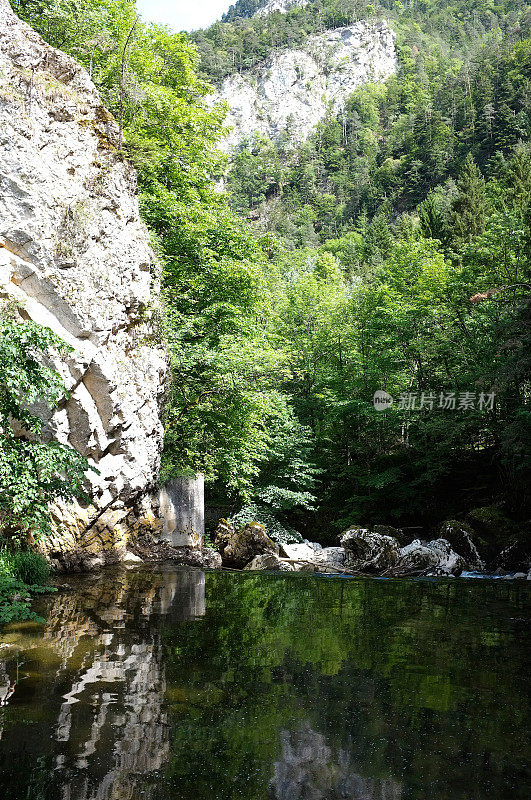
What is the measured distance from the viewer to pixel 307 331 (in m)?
28.1

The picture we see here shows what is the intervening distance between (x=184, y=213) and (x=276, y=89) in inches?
5562

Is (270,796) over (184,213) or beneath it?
beneath

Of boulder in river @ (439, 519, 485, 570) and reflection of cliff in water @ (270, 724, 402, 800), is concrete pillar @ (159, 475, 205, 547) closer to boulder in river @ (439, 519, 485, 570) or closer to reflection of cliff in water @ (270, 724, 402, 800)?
boulder in river @ (439, 519, 485, 570)

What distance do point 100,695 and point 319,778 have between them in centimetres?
199

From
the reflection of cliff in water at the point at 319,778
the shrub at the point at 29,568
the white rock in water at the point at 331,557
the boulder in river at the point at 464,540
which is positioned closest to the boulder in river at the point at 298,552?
the white rock in water at the point at 331,557

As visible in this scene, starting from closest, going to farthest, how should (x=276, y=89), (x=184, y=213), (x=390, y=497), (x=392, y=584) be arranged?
1. (x=392, y=584)
2. (x=184, y=213)
3. (x=390, y=497)
4. (x=276, y=89)

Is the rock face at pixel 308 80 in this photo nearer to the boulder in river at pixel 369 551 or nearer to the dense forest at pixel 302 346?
the dense forest at pixel 302 346

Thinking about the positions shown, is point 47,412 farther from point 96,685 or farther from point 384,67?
point 384,67

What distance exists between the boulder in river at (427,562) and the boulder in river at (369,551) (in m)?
0.29

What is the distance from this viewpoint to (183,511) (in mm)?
15016

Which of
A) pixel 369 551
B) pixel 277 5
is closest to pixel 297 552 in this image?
pixel 369 551

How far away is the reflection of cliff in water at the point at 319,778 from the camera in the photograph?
11.0 ft

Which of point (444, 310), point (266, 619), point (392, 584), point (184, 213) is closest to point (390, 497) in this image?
point (444, 310)

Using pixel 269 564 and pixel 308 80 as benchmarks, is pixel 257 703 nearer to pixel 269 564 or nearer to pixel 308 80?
pixel 269 564
